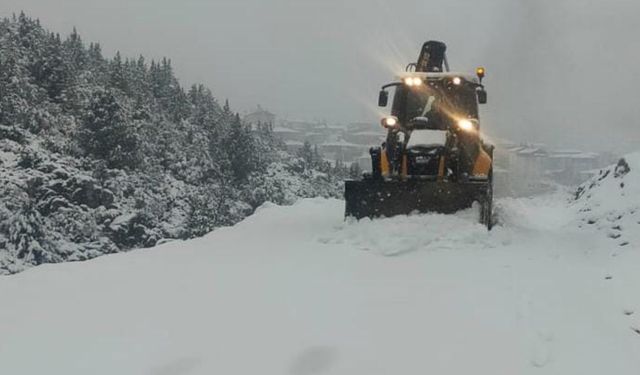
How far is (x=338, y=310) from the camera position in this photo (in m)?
5.44

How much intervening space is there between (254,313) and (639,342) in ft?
10.7

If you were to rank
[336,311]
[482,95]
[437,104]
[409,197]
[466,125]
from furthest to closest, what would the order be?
[437,104]
[482,95]
[466,125]
[409,197]
[336,311]

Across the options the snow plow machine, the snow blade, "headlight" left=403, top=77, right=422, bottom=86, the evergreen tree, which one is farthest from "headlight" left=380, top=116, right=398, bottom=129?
the evergreen tree

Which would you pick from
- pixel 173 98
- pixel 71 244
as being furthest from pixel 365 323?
pixel 173 98

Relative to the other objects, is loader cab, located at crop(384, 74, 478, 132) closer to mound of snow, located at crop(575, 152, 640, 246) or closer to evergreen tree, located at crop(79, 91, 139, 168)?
mound of snow, located at crop(575, 152, 640, 246)

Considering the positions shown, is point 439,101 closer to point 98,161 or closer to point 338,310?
point 338,310

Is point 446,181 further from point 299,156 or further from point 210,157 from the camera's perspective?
point 299,156

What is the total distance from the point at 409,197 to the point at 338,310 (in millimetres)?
4449

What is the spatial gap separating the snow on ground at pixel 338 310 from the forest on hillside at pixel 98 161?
34544 millimetres

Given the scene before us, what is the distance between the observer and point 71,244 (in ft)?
158

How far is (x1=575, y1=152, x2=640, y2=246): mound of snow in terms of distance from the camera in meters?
9.12

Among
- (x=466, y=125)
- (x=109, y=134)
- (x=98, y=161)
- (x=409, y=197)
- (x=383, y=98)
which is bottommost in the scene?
(x=98, y=161)

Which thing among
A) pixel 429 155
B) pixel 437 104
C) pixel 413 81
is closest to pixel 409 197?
pixel 429 155

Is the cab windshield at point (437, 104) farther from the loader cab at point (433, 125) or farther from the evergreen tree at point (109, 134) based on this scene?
the evergreen tree at point (109, 134)
